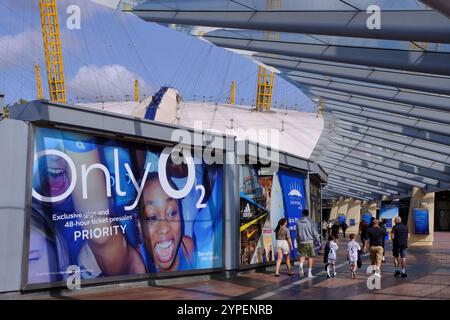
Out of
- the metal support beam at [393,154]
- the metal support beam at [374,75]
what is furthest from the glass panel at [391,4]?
the metal support beam at [393,154]

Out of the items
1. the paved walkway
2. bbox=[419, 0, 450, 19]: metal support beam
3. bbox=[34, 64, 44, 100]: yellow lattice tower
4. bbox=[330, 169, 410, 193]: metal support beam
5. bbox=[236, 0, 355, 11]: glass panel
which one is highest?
bbox=[34, 64, 44, 100]: yellow lattice tower

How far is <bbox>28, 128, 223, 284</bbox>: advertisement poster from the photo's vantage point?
417 inches

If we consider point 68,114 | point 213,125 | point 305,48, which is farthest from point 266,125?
point 68,114

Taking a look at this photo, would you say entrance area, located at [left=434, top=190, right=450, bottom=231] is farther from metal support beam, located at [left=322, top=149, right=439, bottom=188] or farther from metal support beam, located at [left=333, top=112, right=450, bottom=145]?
metal support beam, located at [left=333, top=112, right=450, bottom=145]

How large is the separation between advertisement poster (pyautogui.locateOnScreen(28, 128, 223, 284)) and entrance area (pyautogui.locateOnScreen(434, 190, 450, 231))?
80622mm

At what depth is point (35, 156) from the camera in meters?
10.5

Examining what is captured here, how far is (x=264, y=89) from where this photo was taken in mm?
100000

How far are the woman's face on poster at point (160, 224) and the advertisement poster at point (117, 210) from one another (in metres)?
0.02

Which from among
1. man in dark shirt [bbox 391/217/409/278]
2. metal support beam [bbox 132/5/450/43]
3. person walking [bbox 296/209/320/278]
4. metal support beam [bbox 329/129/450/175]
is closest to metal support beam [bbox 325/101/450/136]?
metal support beam [bbox 329/129/450/175]

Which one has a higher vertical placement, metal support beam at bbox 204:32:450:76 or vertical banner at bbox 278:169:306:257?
metal support beam at bbox 204:32:450:76

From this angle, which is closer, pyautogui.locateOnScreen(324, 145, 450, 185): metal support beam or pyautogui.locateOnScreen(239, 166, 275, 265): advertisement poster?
pyautogui.locateOnScreen(239, 166, 275, 265): advertisement poster

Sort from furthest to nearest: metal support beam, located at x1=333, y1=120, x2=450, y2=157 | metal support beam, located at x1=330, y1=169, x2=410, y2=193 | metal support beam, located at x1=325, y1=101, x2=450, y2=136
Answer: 1. metal support beam, located at x1=330, y1=169, x2=410, y2=193
2. metal support beam, located at x1=333, y1=120, x2=450, y2=157
3. metal support beam, located at x1=325, y1=101, x2=450, y2=136

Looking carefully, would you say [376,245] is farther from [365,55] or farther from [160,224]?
[160,224]

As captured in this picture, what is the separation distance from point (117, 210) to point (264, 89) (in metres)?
89.4
